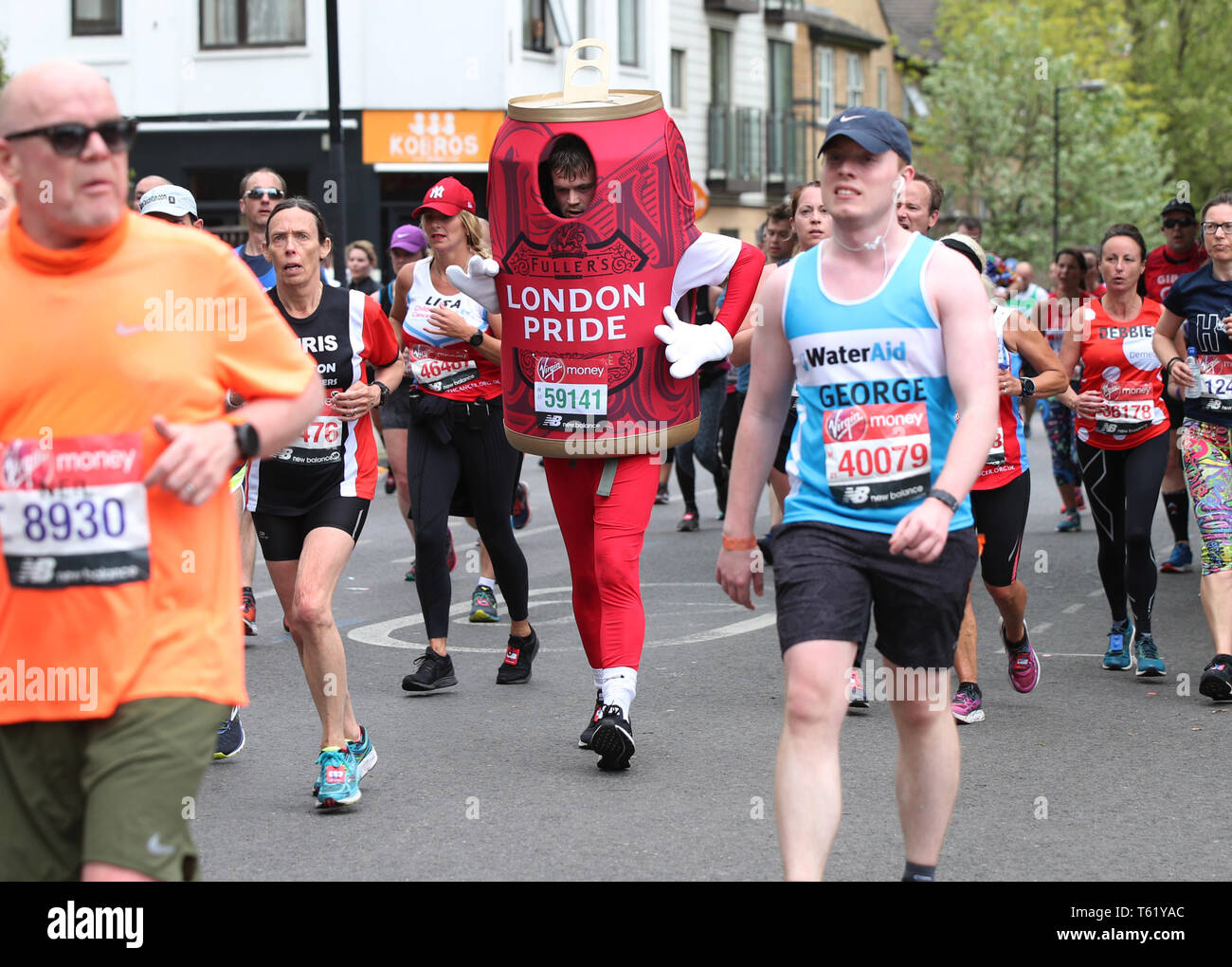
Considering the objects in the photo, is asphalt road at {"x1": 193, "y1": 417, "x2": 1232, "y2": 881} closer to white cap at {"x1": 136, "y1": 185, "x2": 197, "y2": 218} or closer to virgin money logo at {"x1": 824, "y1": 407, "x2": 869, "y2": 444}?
virgin money logo at {"x1": 824, "y1": 407, "x2": 869, "y2": 444}

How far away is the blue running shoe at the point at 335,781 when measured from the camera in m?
5.84

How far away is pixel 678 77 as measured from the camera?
38250 mm

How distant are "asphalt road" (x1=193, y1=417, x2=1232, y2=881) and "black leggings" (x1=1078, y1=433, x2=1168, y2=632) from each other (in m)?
0.37

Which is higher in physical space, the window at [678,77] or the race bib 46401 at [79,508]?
the window at [678,77]

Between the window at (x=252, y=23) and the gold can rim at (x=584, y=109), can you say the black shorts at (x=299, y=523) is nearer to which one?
the gold can rim at (x=584, y=109)

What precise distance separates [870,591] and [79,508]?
78.2 inches

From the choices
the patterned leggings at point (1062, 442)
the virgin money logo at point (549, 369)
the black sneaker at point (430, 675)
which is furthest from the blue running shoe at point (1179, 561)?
the virgin money logo at point (549, 369)

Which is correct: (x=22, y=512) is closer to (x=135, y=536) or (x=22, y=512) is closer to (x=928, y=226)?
(x=135, y=536)

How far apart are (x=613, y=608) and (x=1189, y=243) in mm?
5637

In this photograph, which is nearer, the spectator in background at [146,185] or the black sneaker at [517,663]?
the black sneaker at [517,663]

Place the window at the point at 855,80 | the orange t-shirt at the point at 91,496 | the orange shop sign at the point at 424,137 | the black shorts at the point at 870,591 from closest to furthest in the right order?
the orange t-shirt at the point at 91,496, the black shorts at the point at 870,591, the orange shop sign at the point at 424,137, the window at the point at 855,80

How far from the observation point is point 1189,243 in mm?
10523

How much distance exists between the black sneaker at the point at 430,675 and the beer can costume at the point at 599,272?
5.14 feet
